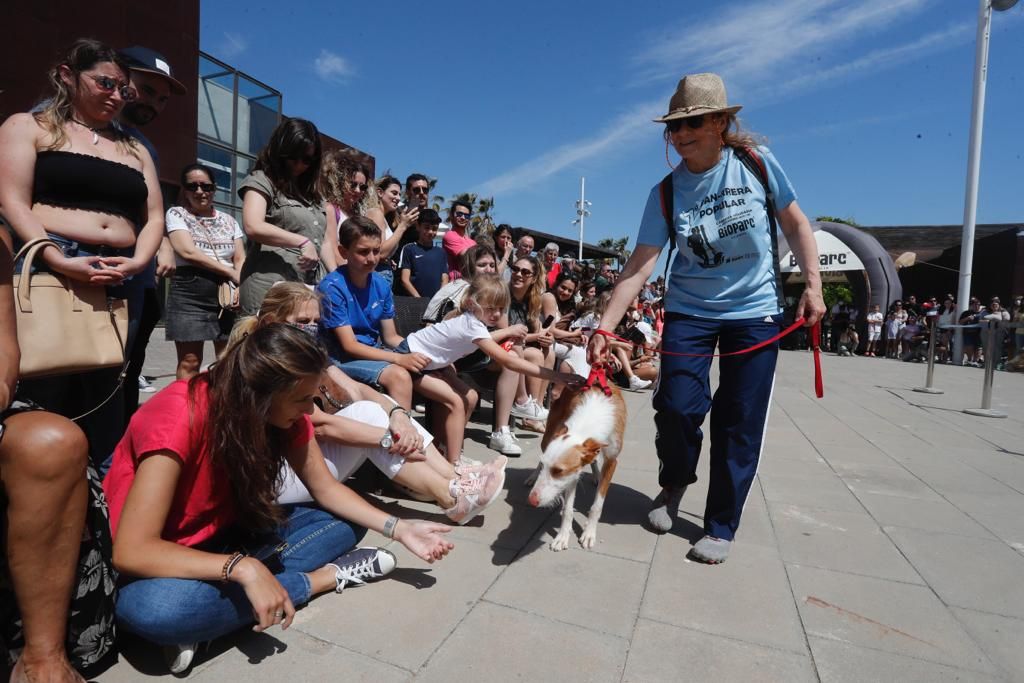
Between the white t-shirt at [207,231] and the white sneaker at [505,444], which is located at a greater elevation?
the white t-shirt at [207,231]

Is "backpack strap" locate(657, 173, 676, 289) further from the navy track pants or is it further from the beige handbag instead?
the beige handbag

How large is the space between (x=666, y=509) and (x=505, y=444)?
5.57 feet

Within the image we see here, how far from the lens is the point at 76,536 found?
1.59m

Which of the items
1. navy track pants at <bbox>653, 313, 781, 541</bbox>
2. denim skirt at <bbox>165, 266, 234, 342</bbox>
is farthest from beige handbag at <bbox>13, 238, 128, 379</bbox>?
navy track pants at <bbox>653, 313, 781, 541</bbox>

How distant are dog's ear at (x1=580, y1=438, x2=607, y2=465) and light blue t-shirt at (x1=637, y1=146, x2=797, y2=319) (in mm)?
882

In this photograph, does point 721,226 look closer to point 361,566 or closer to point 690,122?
point 690,122

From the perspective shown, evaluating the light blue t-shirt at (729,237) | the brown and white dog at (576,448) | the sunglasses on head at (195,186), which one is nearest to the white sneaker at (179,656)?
the brown and white dog at (576,448)

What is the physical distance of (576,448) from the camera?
2.79 meters

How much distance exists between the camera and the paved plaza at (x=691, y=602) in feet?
6.25

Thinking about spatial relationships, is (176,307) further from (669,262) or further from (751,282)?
(751,282)

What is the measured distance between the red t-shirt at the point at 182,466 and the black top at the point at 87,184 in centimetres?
131

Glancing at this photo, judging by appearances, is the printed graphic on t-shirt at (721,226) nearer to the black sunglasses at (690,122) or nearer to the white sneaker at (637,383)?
the black sunglasses at (690,122)

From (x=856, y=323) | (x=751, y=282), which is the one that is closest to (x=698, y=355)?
(x=751, y=282)

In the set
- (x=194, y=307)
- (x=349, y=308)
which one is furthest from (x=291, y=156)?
(x=194, y=307)
